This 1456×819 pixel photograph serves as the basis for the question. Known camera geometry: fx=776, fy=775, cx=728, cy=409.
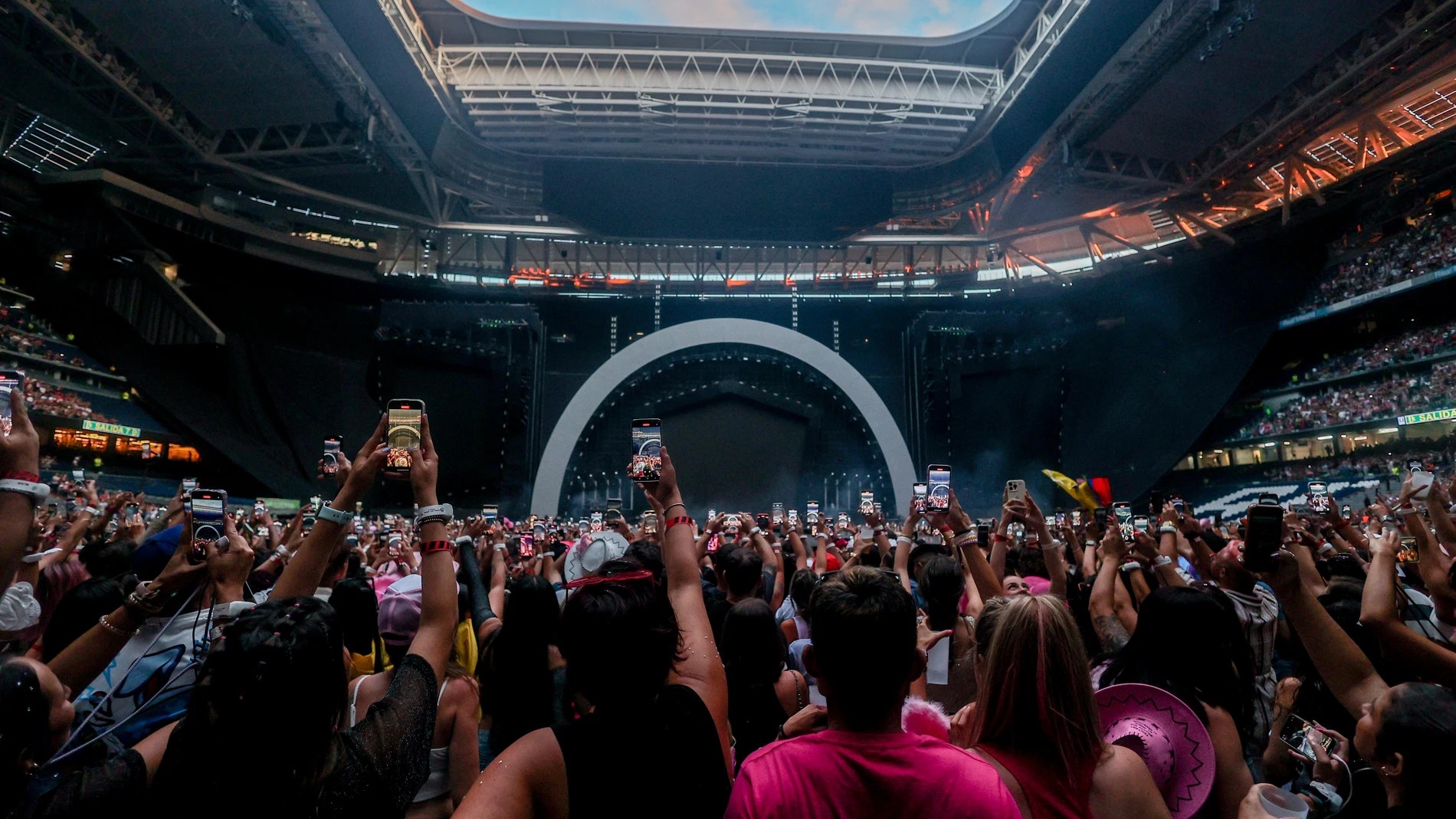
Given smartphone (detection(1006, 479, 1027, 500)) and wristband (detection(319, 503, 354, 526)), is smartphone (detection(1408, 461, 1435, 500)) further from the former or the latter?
wristband (detection(319, 503, 354, 526))

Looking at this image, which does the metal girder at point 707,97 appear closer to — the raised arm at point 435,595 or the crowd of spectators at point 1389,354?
the crowd of spectators at point 1389,354

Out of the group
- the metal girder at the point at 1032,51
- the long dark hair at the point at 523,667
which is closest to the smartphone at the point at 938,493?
the long dark hair at the point at 523,667

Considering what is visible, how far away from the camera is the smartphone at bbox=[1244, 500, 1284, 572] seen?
6.70 ft

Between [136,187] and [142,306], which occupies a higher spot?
[136,187]

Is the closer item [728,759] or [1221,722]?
[728,759]

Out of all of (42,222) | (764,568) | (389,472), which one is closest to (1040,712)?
(389,472)

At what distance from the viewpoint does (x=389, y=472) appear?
2.16 meters

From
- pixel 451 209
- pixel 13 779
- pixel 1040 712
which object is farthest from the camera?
pixel 451 209

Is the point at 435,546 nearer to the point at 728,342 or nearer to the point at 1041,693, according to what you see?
the point at 1041,693

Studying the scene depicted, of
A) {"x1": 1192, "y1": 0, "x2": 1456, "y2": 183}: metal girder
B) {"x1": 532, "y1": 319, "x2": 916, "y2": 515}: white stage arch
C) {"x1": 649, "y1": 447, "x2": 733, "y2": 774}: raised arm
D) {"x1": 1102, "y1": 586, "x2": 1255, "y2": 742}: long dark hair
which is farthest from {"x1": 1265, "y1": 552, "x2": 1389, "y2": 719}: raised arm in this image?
{"x1": 532, "y1": 319, "x2": 916, "y2": 515}: white stage arch

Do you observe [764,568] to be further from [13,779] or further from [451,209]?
[451,209]

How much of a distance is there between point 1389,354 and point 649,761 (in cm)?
2598

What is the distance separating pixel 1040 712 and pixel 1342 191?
24.4 meters

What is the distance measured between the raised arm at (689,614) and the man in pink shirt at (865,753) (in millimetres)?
216
